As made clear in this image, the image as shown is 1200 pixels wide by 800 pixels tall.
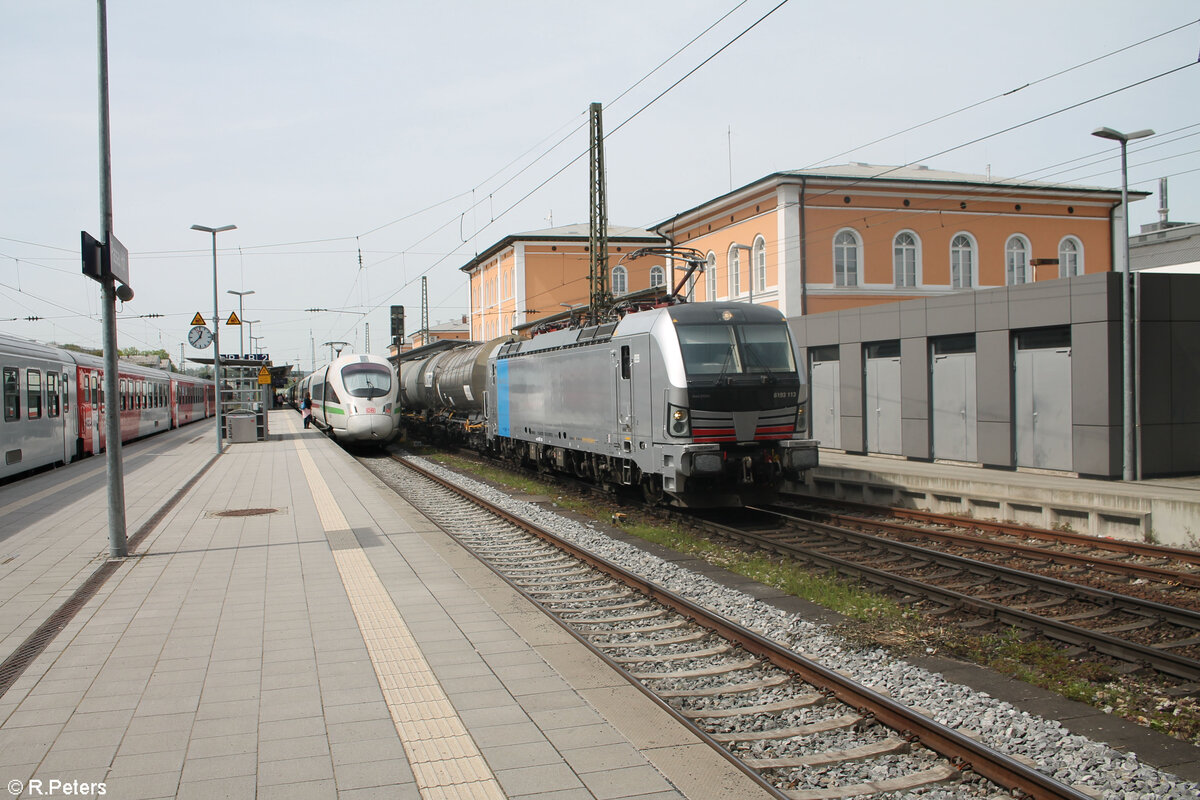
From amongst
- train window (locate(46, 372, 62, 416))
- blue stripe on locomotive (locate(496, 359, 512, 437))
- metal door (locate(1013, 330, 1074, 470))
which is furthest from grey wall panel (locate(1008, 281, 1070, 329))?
train window (locate(46, 372, 62, 416))

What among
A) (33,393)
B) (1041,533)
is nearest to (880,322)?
(1041,533)

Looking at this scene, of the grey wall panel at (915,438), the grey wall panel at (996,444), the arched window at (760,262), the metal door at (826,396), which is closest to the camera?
the grey wall panel at (996,444)

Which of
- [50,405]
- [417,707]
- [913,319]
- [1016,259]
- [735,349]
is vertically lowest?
[417,707]

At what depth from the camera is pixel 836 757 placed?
14.7 feet

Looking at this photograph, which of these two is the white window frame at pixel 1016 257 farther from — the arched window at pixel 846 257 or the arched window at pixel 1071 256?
the arched window at pixel 846 257

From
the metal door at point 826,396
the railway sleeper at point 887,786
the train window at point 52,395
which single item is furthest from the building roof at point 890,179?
the railway sleeper at point 887,786

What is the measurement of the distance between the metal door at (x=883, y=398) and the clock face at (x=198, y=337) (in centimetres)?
1792

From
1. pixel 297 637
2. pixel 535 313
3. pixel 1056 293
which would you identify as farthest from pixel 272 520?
pixel 535 313

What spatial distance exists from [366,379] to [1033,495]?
19.2 m

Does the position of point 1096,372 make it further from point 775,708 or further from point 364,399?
point 364,399

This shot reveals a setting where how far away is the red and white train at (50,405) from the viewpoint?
16.3 metres

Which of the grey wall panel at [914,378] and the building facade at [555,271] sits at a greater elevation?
the building facade at [555,271]

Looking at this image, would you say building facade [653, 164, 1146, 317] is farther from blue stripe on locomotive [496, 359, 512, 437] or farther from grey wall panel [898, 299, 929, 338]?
blue stripe on locomotive [496, 359, 512, 437]

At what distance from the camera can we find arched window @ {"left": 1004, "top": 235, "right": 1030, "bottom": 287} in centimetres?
3177
